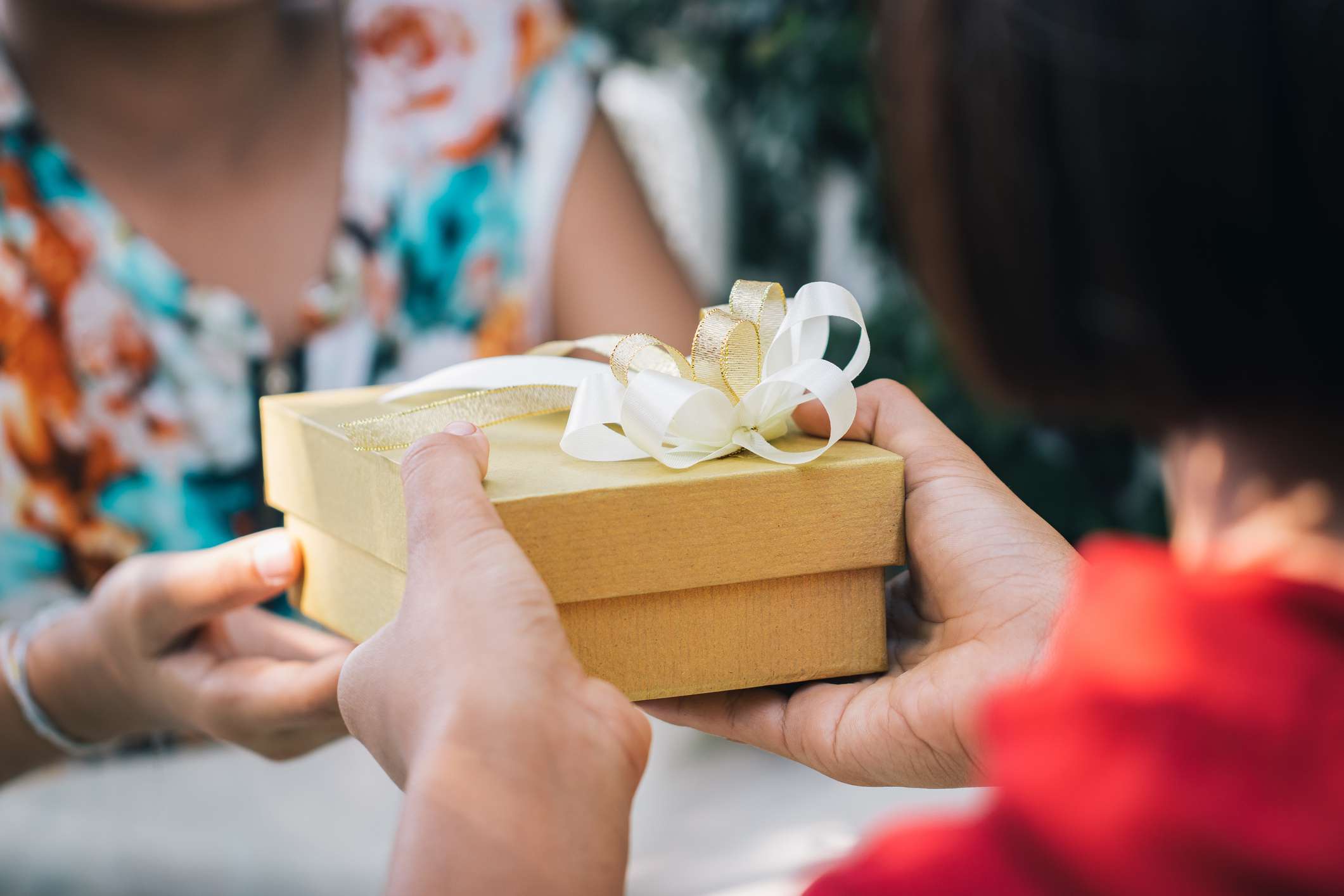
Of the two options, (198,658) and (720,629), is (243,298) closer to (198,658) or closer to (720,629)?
(198,658)

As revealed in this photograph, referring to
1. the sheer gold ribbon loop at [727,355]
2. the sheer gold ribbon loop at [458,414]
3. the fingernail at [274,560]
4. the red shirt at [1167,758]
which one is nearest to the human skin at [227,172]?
the fingernail at [274,560]

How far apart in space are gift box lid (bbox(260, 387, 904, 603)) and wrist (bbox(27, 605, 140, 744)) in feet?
1.17

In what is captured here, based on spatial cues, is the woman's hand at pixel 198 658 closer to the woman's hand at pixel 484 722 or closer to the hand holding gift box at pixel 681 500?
the hand holding gift box at pixel 681 500

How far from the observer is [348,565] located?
0.77 metres

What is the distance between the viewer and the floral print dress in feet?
3.79

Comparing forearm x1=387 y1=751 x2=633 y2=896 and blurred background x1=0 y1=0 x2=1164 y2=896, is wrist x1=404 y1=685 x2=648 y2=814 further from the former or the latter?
blurred background x1=0 y1=0 x2=1164 y2=896

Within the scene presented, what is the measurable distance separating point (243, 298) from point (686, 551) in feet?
2.54

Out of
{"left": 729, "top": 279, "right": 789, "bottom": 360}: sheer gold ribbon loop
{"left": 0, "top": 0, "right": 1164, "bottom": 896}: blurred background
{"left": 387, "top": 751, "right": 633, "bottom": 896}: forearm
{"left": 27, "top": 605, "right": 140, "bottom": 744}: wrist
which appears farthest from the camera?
{"left": 0, "top": 0, "right": 1164, "bottom": 896}: blurred background

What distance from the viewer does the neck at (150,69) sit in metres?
1.14

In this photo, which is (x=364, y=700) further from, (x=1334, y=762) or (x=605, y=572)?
(x=1334, y=762)

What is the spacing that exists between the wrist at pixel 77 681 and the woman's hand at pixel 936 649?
19.9 inches

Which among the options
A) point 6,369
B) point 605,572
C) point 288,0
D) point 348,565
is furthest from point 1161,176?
point 288,0

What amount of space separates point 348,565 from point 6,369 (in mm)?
595

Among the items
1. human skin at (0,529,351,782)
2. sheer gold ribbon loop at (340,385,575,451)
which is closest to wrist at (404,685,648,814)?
sheer gold ribbon loop at (340,385,575,451)
